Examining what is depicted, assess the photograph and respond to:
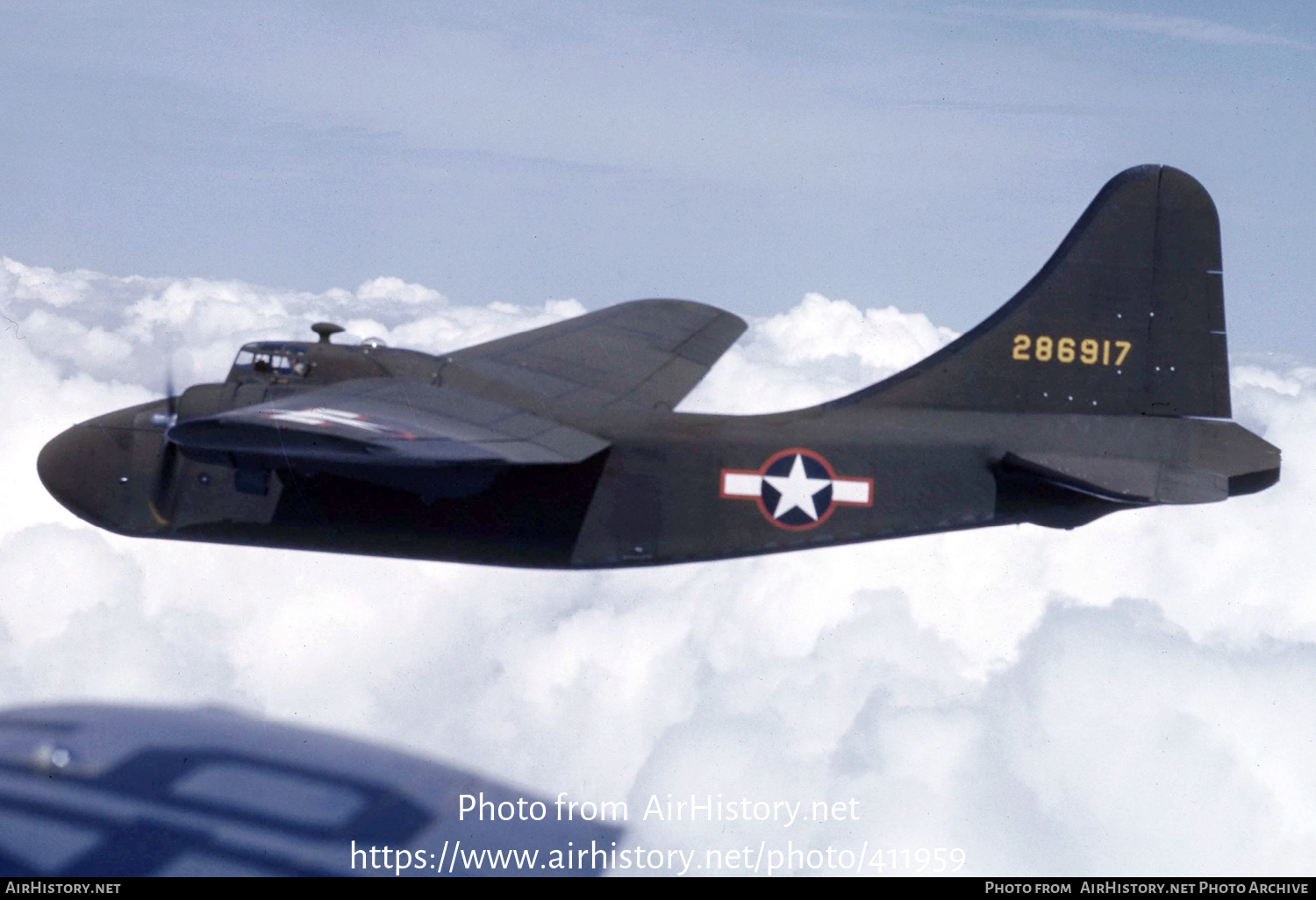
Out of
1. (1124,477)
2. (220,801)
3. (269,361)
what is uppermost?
(269,361)

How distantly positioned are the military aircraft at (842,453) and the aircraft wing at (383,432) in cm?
18

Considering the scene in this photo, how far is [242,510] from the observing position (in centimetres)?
1502

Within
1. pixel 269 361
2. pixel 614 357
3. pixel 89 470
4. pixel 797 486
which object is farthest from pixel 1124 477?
pixel 89 470

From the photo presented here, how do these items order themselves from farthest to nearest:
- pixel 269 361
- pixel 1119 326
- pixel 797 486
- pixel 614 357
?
pixel 614 357
pixel 269 361
pixel 1119 326
pixel 797 486

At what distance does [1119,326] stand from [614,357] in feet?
33.9

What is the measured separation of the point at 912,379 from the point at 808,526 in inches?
119

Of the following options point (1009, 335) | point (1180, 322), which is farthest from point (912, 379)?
point (1180, 322)

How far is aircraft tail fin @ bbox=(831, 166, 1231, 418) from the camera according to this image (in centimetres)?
1462

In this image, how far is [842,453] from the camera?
14.7 m

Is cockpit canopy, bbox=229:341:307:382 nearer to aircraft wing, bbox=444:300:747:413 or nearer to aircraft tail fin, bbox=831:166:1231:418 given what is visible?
aircraft wing, bbox=444:300:747:413

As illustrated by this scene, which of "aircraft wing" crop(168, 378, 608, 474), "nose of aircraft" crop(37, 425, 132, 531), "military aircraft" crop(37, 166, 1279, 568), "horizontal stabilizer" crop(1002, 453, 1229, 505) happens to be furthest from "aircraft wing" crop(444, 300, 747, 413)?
"horizontal stabilizer" crop(1002, 453, 1229, 505)

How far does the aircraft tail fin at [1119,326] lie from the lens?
14617 mm

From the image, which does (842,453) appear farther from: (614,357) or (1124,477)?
(614,357)

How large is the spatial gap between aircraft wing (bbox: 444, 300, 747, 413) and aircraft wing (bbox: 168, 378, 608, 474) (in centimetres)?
172
